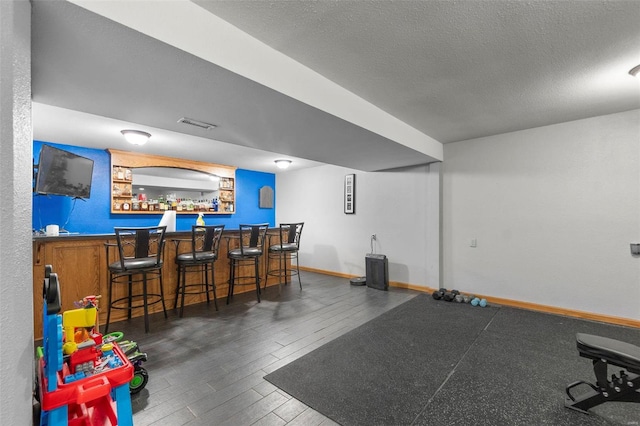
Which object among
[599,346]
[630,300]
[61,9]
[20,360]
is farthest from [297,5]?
[630,300]

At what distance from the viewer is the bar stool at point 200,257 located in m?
3.44

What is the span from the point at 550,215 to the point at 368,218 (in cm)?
277

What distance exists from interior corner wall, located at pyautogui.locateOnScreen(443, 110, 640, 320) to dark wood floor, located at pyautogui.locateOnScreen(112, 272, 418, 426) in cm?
134

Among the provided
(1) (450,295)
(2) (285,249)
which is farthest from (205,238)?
(1) (450,295)

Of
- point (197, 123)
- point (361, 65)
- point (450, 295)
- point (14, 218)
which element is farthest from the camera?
point (450, 295)

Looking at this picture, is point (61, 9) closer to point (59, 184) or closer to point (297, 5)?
point (297, 5)

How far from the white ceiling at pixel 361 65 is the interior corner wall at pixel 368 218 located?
5.66 feet

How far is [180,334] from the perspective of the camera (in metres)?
2.89

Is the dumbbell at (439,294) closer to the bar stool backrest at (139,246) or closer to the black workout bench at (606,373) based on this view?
the black workout bench at (606,373)

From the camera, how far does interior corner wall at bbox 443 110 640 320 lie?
3158 mm

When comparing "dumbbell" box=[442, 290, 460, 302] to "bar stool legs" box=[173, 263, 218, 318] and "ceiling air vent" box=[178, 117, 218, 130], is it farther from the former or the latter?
"ceiling air vent" box=[178, 117, 218, 130]

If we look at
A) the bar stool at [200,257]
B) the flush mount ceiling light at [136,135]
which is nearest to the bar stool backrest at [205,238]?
the bar stool at [200,257]

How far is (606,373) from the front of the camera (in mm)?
1721

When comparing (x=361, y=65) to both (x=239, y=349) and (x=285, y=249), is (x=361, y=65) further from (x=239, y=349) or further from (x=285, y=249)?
(x=285, y=249)
